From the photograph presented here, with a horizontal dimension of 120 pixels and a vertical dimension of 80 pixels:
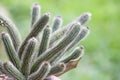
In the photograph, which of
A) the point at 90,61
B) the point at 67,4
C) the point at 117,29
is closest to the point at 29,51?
the point at 90,61

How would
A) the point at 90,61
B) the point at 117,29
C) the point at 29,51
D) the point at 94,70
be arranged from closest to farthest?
the point at 29,51 → the point at 94,70 → the point at 90,61 → the point at 117,29

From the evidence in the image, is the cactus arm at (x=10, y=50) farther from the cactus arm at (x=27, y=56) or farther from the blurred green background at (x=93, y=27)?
the blurred green background at (x=93, y=27)

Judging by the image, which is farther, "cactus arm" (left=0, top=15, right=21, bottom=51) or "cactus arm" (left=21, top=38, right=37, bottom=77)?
"cactus arm" (left=0, top=15, right=21, bottom=51)

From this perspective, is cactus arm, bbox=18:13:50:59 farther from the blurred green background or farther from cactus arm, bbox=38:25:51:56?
the blurred green background

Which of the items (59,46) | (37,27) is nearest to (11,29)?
(37,27)

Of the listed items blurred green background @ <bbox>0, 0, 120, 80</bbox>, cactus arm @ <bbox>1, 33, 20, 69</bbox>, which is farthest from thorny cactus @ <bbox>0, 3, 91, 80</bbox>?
blurred green background @ <bbox>0, 0, 120, 80</bbox>

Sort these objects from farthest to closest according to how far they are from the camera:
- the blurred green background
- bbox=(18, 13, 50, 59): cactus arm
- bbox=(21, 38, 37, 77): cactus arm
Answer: the blurred green background < bbox=(18, 13, 50, 59): cactus arm < bbox=(21, 38, 37, 77): cactus arm

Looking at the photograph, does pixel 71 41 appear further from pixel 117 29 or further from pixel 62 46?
pixel 117 29

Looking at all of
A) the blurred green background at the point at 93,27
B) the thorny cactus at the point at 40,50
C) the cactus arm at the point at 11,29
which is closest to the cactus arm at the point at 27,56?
the thorny cactus at the point at 40,50
